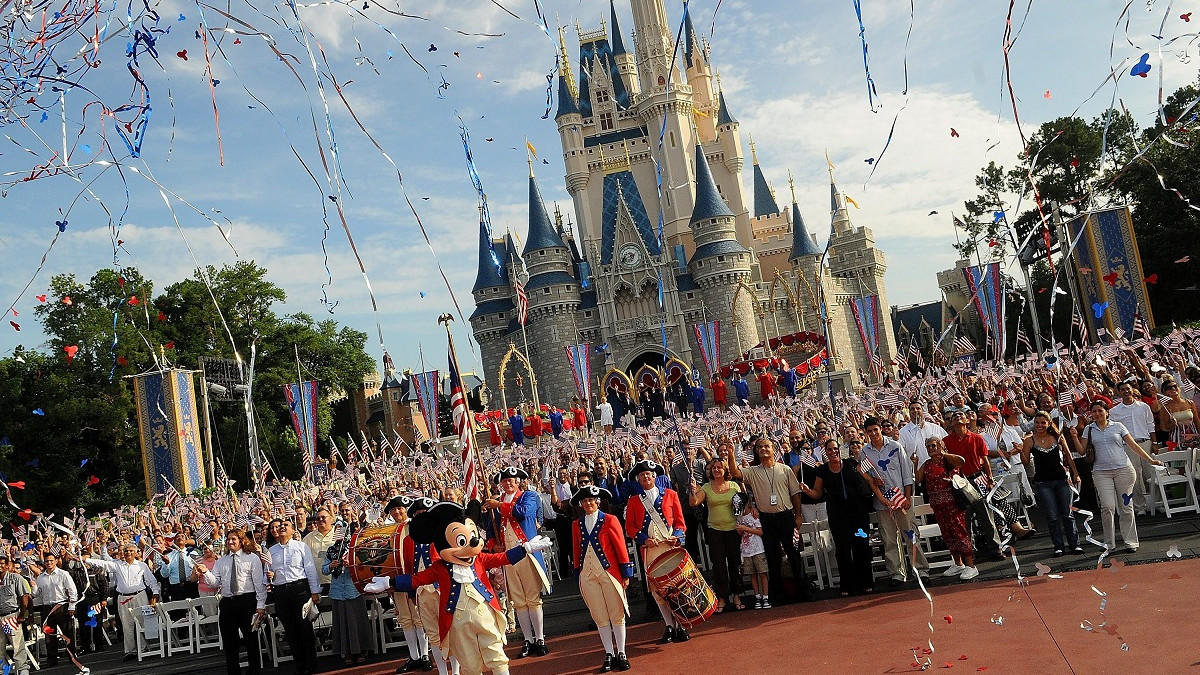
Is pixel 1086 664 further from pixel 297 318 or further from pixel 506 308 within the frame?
pixel 506 308

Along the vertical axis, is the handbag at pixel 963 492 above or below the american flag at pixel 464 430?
below

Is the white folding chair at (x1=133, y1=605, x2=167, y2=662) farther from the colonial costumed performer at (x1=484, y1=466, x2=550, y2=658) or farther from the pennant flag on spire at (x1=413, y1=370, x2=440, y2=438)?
the pennant flag on spire at (x1=413, y1=370, x2=440, y2=438)

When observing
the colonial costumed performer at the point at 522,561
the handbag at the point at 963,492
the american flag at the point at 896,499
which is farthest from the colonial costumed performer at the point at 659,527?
the handbag at the point at 963,492

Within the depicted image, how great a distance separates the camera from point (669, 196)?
63.1 m

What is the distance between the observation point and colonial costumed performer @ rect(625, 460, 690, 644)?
7.78 meters

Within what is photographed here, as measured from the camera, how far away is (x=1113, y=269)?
66.2ft

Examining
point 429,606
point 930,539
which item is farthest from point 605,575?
point 930,539

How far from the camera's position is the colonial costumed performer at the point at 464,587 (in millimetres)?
6320

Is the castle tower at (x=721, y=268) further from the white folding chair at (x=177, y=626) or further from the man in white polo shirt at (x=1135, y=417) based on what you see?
the man in white polo shirt at (x=1135, y=417)

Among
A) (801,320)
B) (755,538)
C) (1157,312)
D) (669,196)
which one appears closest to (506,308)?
(669,196)

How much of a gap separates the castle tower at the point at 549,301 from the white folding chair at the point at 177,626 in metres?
41.5

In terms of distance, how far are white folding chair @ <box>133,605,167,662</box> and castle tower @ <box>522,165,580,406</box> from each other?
138 feet

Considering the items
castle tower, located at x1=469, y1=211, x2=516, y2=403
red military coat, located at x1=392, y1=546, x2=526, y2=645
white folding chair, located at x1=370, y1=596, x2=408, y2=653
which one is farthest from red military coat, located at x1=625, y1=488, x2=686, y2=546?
castle tower, located at x1=469, y1=211, x2=516, y2=403

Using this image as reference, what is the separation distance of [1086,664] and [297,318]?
43.7 metres
